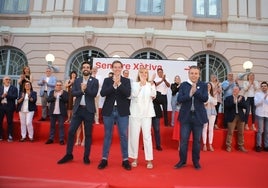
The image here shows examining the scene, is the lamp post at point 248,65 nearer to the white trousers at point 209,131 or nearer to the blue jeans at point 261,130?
the blue jeans at point 261,130

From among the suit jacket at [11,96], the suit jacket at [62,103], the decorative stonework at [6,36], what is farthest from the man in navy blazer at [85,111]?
the decorative stonework at [6,36]

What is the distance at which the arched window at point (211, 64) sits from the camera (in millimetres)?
12016

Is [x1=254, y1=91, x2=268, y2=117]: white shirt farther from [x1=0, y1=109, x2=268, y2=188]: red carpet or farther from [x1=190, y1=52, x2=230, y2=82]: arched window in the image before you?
[x1=190, y1=52, x2=230, y2=82]: arched window

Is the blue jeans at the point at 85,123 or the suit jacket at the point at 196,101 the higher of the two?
the suit jacket at the point at 196,101

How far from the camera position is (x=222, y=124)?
8.16 m

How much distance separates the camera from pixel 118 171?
169 inches

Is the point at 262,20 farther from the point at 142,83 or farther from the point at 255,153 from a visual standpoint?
the point at 142,83

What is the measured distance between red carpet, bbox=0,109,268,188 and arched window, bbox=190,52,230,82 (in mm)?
6177

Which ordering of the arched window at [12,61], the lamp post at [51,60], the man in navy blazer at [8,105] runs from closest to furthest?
the man in navy blazer at [8,105] → the lamp post at [51,60] → the arched window at [12,61]

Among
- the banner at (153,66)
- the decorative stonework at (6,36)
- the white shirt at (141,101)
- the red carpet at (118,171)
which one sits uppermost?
the decorative stonework at (6,36)

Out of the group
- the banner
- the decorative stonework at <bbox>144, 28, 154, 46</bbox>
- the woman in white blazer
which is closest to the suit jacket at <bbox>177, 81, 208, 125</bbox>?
the woman in white blazer

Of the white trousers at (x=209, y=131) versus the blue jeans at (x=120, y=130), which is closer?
the blue jeans at (x=120, y=130)

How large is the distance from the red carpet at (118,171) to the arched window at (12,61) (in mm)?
7013

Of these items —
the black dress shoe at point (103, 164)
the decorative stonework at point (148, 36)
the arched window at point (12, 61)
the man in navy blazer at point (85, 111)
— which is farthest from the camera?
the arched window at point (12, 61)
